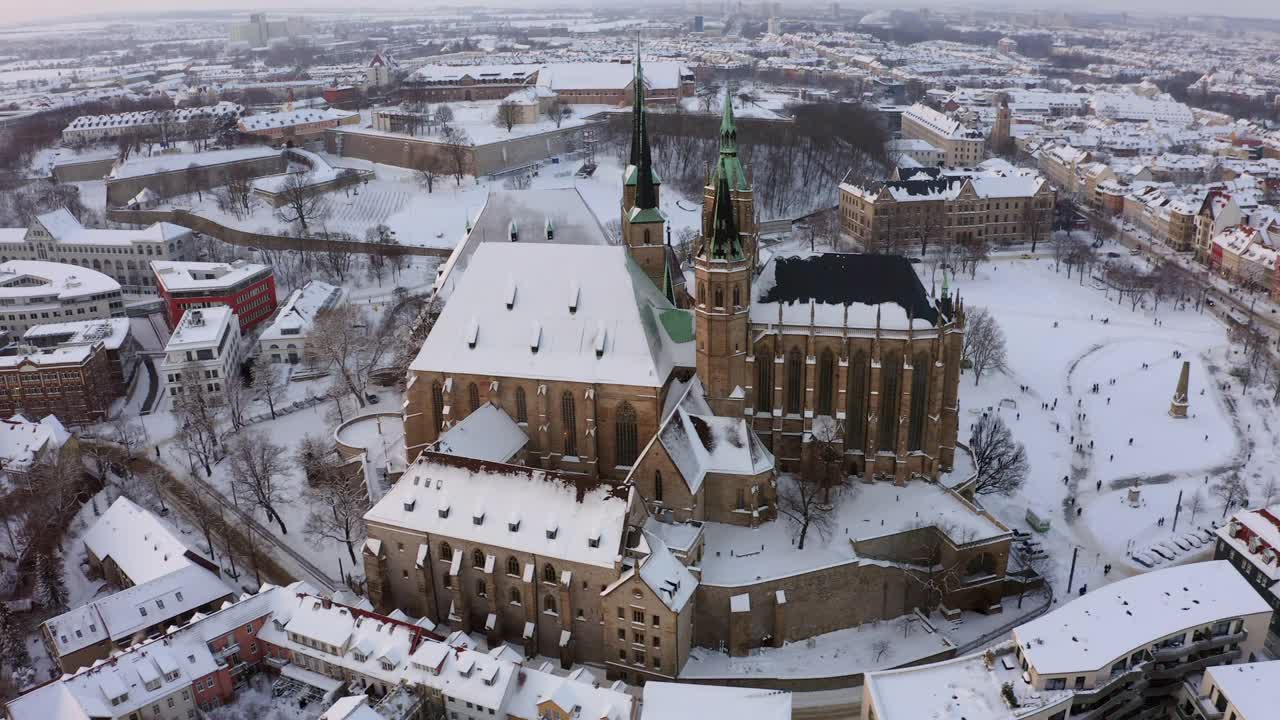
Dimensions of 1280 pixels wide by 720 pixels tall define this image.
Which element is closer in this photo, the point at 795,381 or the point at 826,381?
the point at 826,381

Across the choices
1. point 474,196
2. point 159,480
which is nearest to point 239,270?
point 159,480

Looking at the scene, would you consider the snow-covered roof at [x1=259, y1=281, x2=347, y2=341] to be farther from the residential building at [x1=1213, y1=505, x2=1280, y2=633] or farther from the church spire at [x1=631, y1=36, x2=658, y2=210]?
the residential building at [x1=1213, y1=505, x2=1280, y2=633]

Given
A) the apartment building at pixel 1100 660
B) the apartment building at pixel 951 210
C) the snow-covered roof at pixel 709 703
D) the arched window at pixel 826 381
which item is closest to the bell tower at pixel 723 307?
the arched window at pixel 826 381

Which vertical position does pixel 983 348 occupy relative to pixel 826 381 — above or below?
Answer: below

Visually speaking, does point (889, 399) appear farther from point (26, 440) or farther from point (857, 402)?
point (26, 440)

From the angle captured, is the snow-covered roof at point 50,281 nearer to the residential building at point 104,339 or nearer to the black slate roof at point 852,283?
the residential building at point 104,339

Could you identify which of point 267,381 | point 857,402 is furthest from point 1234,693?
point 267,381
